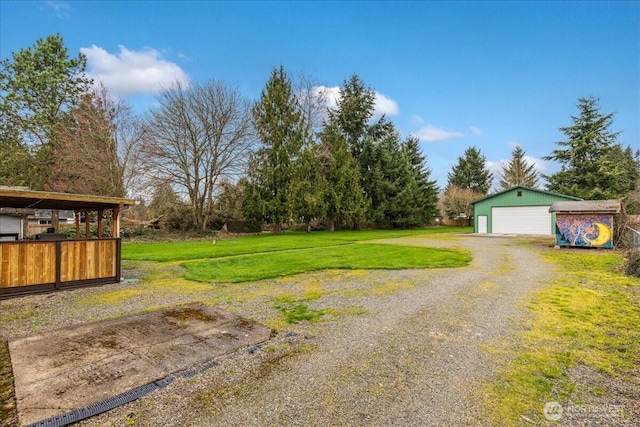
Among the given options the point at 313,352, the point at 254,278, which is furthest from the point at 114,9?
the point at 313,352

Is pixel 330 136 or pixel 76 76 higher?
pixel 76 76

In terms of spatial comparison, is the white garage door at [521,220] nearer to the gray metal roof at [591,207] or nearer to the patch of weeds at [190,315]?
the gray metal roof at [591,207]

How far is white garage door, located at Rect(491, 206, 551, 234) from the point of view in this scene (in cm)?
2006

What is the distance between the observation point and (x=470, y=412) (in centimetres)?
229

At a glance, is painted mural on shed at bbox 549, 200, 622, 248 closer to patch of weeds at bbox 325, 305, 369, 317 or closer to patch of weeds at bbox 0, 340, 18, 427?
patch of weeds at bbox 325, 305, 369, 317

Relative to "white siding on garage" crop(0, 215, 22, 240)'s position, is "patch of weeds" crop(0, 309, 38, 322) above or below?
below

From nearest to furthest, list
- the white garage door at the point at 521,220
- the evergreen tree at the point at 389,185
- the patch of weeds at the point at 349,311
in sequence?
1. the patch of weeds at the point at 349,311
2. the white garage door at the point at 521,220
3. the evergreen tree at the point at 389,185

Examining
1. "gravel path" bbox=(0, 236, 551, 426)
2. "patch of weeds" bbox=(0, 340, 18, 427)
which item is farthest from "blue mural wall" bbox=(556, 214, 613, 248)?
"patch of weeds" bbox=(0, 340, 18, 427)

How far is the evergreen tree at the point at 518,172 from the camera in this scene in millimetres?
38375

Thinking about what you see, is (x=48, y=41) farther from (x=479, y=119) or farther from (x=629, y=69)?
(x=629, y=69)

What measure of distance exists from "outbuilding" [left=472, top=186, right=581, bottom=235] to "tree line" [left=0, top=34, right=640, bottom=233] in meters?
7.53

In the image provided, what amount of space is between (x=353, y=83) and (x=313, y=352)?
29.7 m

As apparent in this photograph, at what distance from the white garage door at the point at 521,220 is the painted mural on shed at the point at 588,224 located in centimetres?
696

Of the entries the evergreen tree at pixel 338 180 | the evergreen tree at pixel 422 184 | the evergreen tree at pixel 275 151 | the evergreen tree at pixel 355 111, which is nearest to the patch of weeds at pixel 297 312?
the evergreen tree at pixel 275 151
